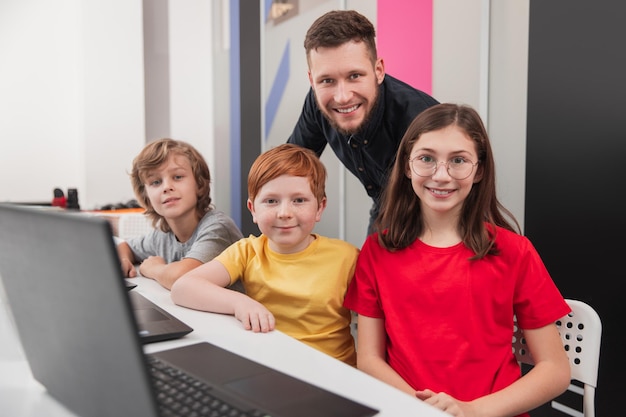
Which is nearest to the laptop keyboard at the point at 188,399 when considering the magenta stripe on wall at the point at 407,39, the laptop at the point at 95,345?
the laptop at the point at 95,345

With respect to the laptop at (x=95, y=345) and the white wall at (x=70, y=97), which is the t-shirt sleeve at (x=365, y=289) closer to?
the laptop at (x=95, y=345)

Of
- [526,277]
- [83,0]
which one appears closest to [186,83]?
[83,0]

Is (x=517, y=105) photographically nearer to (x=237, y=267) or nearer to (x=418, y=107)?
(x=418, y=107)

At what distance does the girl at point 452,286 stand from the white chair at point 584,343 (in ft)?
0.09

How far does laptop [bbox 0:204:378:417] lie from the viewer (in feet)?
1.56

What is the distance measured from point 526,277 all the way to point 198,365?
2.24 feet

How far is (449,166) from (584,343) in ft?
1.44

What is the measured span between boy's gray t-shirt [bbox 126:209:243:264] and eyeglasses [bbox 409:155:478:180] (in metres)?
0.68

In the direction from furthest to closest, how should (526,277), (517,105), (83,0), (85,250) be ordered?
1. (83,0)
2. (517,105)
3. (526,277)
4. (85,250)

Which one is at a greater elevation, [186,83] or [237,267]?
[186,83]

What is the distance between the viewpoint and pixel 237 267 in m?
1.34

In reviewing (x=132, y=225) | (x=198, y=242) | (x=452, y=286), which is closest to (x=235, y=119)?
(x=132, y=225)

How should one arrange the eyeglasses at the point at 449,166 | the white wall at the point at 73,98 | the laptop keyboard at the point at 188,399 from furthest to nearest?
the white wall at the point at 73,98, the eyeglasses at the point at 449,166, the laptop keyboard at the point at 188,399

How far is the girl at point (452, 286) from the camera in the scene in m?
1.14
